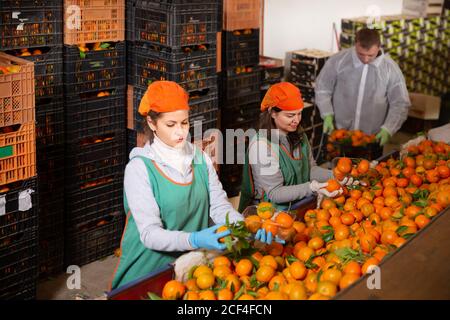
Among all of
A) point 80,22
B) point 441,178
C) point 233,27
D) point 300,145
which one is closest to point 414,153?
point 441,178

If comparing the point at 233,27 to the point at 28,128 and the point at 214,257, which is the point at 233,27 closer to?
the point at 28,128

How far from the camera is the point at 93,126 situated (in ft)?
17.5

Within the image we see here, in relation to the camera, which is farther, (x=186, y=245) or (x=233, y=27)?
(x=233, y=27)

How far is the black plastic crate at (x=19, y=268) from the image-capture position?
4.53 meters

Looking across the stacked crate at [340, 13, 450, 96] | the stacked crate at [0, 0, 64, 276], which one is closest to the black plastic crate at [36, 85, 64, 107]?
the stacked crate at [0, 0, 64, 276]

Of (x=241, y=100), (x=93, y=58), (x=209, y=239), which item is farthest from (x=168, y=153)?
(x=241, y=100)

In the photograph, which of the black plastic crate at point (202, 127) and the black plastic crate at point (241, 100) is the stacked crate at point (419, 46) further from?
the black plastic crate at point (202, 127)

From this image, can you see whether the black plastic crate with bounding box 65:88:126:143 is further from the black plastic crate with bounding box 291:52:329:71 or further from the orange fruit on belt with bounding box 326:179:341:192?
the black plastic crate with bounding box 291:52:329:71

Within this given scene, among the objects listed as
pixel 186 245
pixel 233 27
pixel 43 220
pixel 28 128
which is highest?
pixel 233 27

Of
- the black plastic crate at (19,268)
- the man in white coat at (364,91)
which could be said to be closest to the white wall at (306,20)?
the man in white coat at (364,91)

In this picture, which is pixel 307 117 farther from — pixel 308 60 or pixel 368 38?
pixel 368 38

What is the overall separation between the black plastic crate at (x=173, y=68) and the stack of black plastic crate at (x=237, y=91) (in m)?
0.83
